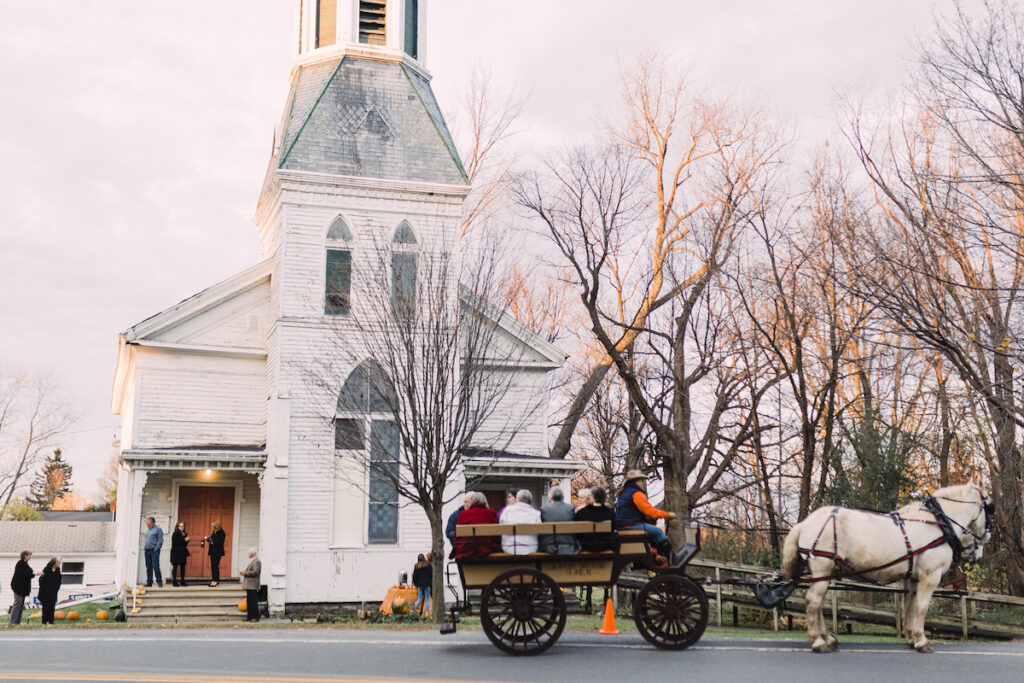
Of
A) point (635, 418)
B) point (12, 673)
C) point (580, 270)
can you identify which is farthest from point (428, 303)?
point (635, 418)

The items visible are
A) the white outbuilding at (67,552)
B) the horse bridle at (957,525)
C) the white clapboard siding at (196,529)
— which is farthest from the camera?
the white outbuilding at (67,552)

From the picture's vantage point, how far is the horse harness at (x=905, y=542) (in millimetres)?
11266

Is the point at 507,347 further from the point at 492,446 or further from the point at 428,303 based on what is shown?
the point at 428,303

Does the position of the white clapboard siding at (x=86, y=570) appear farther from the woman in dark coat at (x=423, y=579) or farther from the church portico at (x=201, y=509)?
the woman in dark coat at (x=423, y=579)

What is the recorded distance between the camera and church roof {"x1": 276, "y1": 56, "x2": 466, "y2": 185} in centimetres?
2505

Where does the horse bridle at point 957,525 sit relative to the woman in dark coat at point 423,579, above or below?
above

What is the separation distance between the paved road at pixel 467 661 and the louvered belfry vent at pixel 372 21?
19.1 metres

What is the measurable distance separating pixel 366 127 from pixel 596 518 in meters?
17.4

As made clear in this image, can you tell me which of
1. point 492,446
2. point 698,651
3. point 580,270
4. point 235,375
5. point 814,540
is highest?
point 580,270

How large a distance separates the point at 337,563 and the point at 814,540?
14580 millimetres

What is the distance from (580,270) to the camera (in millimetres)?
27141

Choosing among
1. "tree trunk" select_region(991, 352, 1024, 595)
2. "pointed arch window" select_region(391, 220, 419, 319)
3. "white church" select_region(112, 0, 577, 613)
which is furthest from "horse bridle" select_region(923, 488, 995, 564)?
"white church" select_region(112, 0, 577, 613)

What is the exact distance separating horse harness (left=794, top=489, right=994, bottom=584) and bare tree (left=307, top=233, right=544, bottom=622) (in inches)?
347

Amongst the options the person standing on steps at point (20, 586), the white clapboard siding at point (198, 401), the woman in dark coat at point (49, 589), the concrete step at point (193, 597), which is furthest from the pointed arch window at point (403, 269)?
the person standing on steps at point (20, 586)
